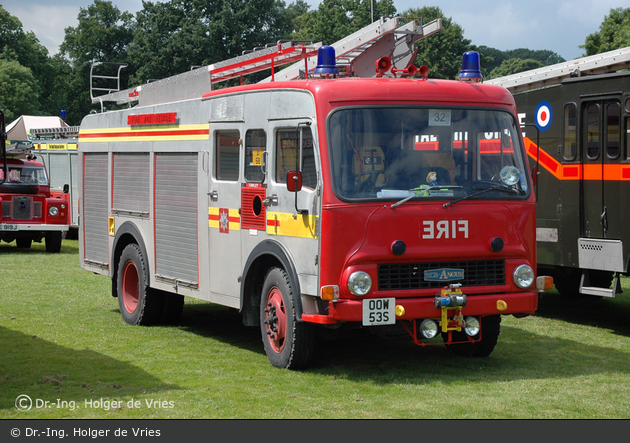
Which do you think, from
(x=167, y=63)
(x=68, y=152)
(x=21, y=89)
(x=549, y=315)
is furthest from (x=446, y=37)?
(x=549, y=315)

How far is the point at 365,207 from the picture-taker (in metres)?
7.88

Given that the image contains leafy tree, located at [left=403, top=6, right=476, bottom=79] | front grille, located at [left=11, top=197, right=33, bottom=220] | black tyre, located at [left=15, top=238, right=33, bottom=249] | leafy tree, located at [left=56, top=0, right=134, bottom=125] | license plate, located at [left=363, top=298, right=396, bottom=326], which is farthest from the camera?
leafy tree, located at [left=56, top=0, right=134, bottom=125]

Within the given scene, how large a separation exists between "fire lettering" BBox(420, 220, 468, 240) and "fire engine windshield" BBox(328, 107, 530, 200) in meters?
0.24

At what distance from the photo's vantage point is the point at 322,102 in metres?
8.05

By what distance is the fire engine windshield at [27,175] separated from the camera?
22484 millimetres

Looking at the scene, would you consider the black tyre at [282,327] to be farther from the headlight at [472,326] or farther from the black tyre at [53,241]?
the black tyre at [53,241]

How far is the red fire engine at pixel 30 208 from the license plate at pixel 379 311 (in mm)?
15908

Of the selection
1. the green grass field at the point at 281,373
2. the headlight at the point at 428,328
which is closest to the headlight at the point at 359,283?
the headlight at the point at 428,328

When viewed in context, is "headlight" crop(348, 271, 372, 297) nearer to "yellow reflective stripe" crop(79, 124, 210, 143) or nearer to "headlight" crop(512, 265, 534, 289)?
"headlight" crop(512, 265, 534, 289)

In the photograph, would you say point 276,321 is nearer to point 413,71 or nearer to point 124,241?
point 413,71

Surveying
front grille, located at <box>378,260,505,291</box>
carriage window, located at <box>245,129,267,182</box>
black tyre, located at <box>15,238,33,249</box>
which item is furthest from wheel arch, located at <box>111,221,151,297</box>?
black tyre, located at <box>15,238,33,249</box>

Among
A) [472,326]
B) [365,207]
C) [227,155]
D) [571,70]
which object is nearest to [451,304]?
[472,326]

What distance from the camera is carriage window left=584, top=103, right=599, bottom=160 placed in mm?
11383
